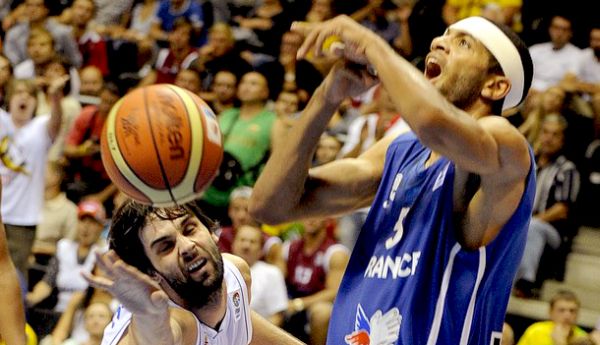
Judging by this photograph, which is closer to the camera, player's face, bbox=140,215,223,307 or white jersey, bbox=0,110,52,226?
player's face, bbox=140,215,223,307

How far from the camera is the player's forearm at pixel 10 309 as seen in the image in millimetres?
4516

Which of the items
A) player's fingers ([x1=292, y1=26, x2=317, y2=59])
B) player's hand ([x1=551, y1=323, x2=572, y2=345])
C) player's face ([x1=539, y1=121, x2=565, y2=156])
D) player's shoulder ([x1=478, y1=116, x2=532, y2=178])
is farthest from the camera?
player's face ([x1=539, y1=121, x2=565, y2=156])

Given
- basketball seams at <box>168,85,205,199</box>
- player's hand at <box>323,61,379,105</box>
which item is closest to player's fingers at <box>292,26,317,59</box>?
player's hand at <box>323,61,379,105</box>

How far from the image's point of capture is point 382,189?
3.83 meters

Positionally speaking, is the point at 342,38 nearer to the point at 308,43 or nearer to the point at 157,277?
the point at 308,43

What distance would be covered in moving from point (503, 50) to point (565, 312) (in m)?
4.36

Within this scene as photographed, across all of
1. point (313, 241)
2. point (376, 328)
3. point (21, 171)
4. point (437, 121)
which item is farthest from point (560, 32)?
point (437, 121)

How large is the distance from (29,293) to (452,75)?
6.15 m

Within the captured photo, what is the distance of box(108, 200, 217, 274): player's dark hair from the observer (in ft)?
13.2

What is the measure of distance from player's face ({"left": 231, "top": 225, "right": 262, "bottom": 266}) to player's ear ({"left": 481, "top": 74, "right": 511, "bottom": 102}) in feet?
15.2

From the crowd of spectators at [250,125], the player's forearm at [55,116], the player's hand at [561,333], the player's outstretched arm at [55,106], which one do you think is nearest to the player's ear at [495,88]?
the crowd of spectators at [250,125]

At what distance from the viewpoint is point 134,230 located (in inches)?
158

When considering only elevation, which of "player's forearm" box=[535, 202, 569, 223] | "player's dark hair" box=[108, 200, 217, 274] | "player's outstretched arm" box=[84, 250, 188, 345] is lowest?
"player's forearm" box=[535, 202, 569, 223]

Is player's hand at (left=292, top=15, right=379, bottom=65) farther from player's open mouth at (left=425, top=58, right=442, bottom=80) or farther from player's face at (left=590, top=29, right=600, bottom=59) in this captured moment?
player's face at (left=590, top=29, right=600, bottom=59)
